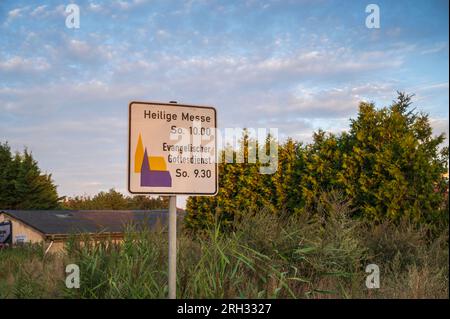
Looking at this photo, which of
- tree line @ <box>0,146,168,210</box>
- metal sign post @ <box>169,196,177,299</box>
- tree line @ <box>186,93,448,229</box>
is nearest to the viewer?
metal sign post @ <box>169,196,177,299</box>

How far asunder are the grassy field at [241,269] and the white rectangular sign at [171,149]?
4.05ft

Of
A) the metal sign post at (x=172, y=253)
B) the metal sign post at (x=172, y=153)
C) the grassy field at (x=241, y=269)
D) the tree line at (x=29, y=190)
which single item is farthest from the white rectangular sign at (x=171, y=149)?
the tree line at (x=29, y=190)

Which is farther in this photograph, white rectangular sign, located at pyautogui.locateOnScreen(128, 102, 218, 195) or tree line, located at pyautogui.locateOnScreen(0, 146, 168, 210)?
tree line, located at pyautogui.locateOnScreen(0, 146, 168, 210)

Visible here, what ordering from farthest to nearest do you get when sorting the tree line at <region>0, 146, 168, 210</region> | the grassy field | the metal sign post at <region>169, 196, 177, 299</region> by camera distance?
the tree line at <region>0, 146, 168, 210</region>
the grassy field
the metal sign post at <region>169, 196, 177, 299</region>

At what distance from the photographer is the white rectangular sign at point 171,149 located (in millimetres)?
4832

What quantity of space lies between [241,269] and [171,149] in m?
2.15

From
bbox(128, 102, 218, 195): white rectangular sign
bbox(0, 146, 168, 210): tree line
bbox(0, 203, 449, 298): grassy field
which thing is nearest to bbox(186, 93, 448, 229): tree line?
bbox(0, 203, 449, 298): grassy field

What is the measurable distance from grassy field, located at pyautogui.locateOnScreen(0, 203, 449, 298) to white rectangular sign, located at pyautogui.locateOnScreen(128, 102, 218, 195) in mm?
1233

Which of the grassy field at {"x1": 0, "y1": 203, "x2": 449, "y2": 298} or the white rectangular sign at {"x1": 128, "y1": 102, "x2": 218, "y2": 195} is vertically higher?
the white rectangular sign at {"x1": 128, "y1": 102, "x2": 218, "y2": 195}

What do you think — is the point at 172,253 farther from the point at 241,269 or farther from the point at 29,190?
the point at 29,190

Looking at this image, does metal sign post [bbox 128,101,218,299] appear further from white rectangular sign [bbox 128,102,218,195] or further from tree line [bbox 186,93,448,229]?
tree line [bbox 186,93,448,229]

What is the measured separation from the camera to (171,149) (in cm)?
496

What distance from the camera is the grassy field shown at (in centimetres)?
573

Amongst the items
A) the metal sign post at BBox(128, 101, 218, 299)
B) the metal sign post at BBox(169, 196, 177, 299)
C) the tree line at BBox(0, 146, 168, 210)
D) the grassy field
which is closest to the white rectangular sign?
the metal sign post at BBox(128, 101, 218, 299)
